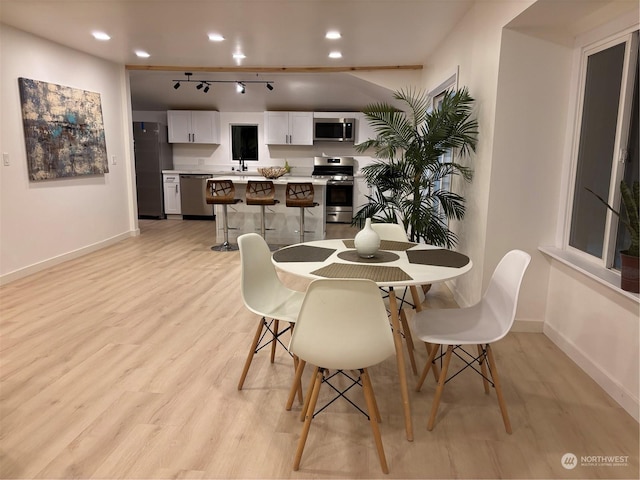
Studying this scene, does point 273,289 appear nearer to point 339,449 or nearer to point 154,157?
point 339,449

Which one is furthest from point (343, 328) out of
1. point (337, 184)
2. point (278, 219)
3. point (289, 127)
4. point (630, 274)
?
point (289, 127)

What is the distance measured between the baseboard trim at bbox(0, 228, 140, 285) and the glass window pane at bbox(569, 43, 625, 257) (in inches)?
199

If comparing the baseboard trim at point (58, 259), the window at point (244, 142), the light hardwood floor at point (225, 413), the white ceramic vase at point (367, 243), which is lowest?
the light hardwood floor at point (225, 413)

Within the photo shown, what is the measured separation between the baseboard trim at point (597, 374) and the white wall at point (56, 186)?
4.93 metres

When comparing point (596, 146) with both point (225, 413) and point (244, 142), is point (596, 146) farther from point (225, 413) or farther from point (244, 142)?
point (244, 142)

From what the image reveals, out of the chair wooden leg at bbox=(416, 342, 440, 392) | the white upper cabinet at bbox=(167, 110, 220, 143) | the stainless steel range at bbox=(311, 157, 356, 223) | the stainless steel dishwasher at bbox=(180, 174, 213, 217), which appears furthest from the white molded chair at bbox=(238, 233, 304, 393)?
the white upper cabinet at bbox=(167, 110, 220, 143)

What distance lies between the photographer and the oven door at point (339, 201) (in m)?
8.49

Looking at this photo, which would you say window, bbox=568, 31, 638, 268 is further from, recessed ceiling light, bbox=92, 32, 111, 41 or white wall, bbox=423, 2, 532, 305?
recessed ceiling light, bbox=92, 32, 111, 41

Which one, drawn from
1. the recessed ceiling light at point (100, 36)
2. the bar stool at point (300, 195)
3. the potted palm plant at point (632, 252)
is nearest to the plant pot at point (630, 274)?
the potted palm plant at point (632, 252)

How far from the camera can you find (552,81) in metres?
3.06

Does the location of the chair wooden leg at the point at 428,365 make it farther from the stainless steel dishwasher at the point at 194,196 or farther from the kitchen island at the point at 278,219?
the stainless steel dishwasher at the point at 194,196

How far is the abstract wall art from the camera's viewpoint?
4.63 m

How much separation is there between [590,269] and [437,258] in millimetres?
1003

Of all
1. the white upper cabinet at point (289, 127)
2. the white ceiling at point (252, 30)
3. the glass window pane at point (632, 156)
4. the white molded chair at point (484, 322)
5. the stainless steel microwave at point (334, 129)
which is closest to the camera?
the white molded chair at point (484, 322)
